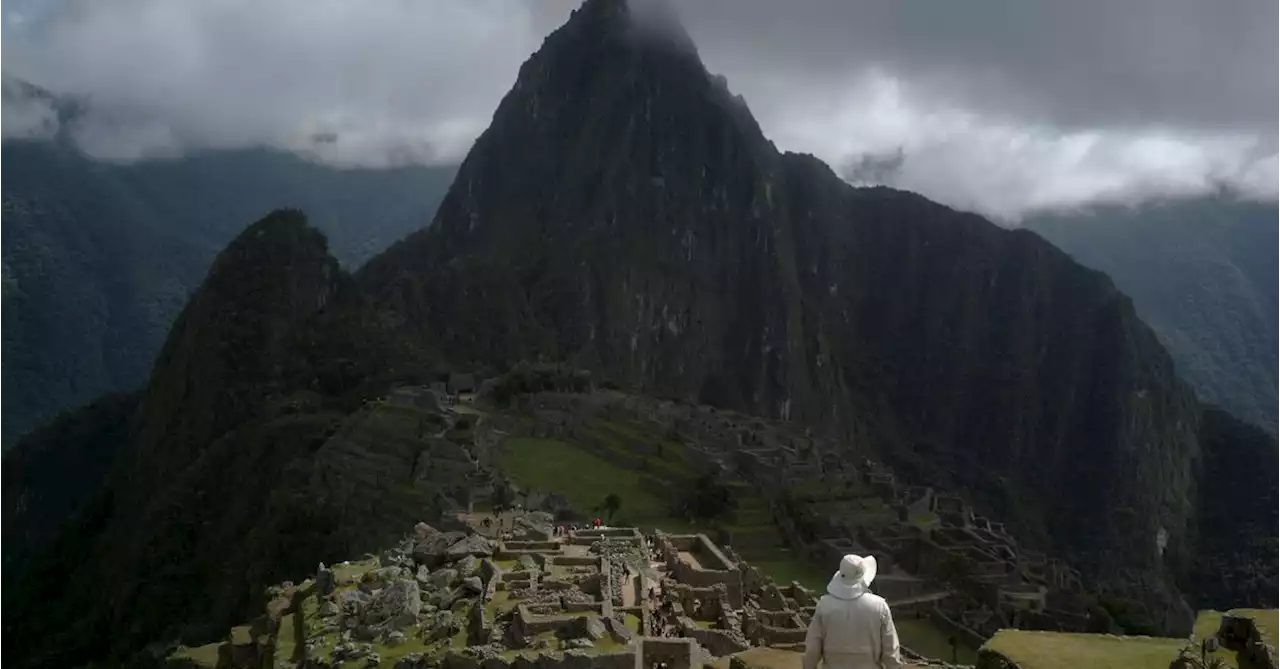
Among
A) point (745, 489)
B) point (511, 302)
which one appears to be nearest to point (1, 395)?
point (511, 302)

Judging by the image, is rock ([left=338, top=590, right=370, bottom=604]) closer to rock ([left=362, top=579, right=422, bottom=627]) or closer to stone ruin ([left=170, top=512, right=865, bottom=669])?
stone ruin ([left=170, top=512, right=865, bottom=669])

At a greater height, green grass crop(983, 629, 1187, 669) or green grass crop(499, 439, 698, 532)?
green grass crop(983, 629, 1187, 669)

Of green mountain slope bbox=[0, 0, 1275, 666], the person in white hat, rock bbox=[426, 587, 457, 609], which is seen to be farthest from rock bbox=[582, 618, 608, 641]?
green mountain slope bbox=[0, 0, 1275, 666]

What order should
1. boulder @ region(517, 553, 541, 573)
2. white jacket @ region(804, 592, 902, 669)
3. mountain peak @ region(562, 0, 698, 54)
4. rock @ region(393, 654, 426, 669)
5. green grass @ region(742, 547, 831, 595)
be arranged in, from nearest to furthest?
white jacket @ region(804, 592, 902, 669)
rock @ region(393, 654, 426, 669)
boulder @ region(517, 553, 541, 573)
green grass @ region(742, 547, 831, 595)
mountain peak @ region(562, 0, 698, 54)

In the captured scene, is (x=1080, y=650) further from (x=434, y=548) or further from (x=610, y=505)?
(x=610, y=505)

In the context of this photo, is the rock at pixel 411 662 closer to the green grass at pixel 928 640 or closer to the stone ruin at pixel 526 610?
the stone ruin at pixel 526 610

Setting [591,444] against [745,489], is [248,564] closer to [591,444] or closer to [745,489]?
[591,444]
